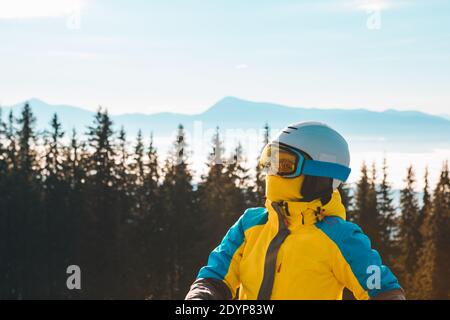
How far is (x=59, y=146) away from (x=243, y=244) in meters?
66.4

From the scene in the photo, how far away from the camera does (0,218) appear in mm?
62906

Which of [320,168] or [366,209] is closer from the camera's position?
[320,168]

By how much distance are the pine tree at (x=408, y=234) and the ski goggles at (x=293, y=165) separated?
57335 mm

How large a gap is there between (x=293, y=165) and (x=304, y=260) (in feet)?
1.76

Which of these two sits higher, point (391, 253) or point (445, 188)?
point (445, 188)

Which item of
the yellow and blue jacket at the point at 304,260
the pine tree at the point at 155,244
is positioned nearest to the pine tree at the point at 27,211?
the pine tree at the point at 155,244

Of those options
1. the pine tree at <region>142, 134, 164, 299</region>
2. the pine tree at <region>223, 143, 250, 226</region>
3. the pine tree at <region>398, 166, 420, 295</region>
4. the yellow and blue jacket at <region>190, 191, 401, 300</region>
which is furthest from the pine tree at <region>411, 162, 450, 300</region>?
the yellow and blue jacket at <region>190, 191, 401, 300</region>

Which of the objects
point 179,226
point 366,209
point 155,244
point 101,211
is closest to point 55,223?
point 101,211

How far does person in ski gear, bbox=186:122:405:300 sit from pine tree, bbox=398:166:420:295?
57252mm

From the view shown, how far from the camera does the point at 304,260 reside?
12.1 feet

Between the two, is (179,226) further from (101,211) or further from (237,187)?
(101,211)

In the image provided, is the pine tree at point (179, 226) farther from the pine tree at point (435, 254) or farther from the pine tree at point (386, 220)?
the pine tree at point (435, 254)

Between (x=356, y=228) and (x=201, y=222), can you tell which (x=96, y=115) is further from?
(x=356, y=228)
